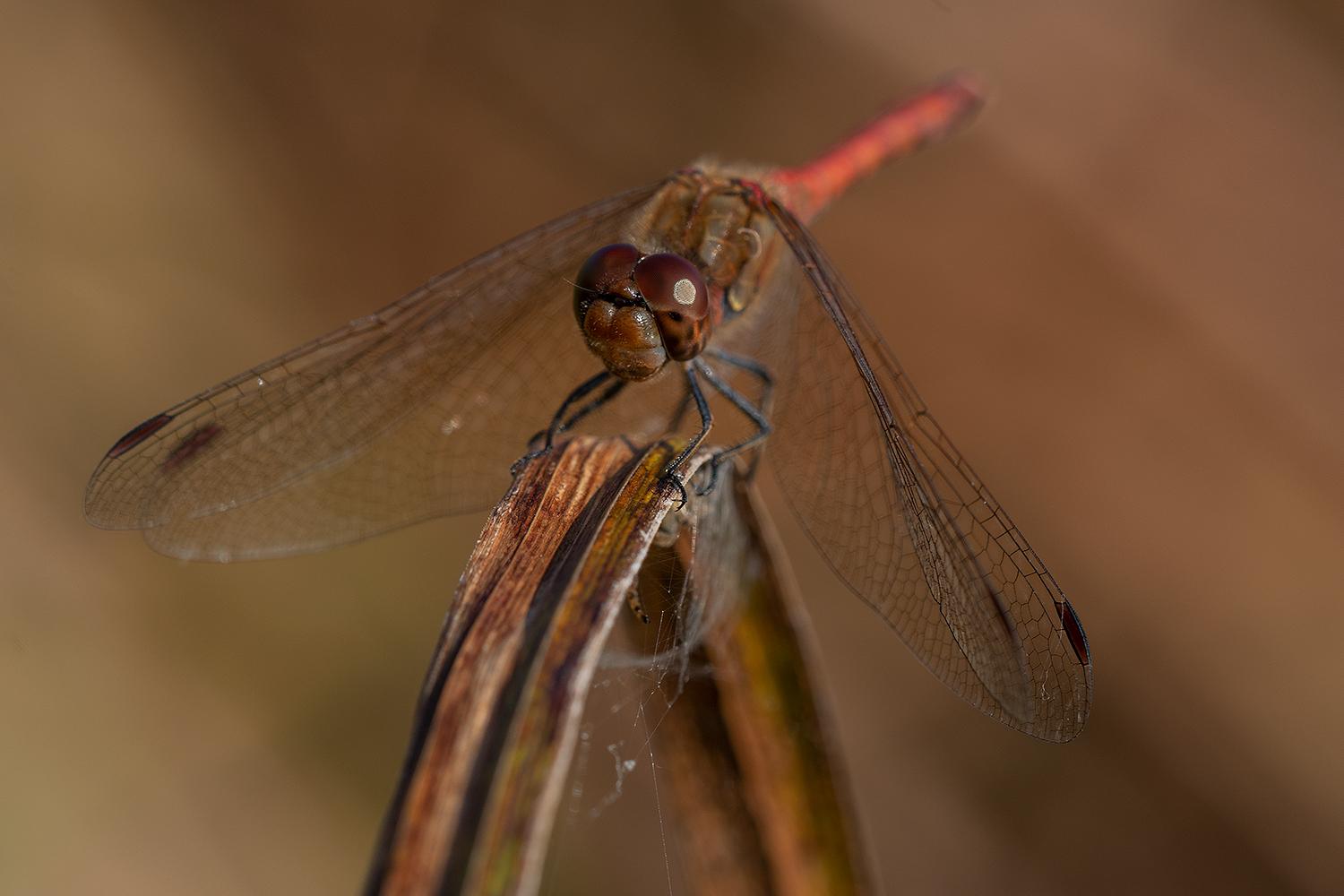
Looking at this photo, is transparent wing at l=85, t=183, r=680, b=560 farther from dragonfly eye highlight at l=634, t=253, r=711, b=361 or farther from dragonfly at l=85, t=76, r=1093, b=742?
dragonfly eye highlight at l=634, t=253, r=711, b=361

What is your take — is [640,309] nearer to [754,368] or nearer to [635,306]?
[635,306]

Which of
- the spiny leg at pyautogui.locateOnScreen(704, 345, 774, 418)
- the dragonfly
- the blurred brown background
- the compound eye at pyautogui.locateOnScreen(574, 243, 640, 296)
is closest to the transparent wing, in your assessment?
the dragonfly

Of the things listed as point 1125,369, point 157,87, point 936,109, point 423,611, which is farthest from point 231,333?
point 1125,369

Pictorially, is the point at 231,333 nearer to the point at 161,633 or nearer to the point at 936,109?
the point at 161,633

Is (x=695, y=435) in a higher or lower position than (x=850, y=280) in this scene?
lower

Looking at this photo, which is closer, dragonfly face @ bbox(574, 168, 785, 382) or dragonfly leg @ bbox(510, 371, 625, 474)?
dragonfly face @ bbox(574, 168, 785, 382)

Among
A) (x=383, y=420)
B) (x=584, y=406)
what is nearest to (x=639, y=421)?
(x=584, y=406)

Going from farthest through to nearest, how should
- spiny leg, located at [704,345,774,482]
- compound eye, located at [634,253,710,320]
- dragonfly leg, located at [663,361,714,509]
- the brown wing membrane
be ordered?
spiny leg, located at [704,345,774,482] < compound eye, located at [634,253,710,320] < the brown wing membrane < dragonfly leg, located at [663,361,714,509]
